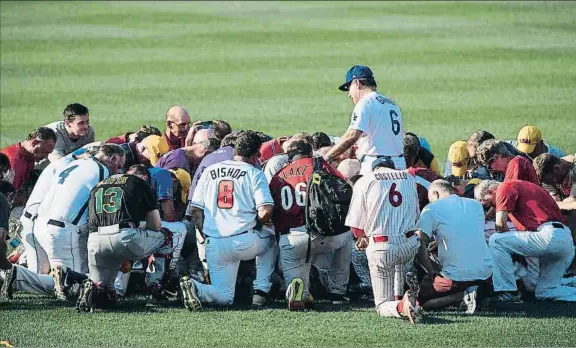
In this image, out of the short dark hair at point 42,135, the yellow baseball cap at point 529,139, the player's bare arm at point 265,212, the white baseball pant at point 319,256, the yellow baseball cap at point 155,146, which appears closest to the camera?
the player's bare arm at point 265,212

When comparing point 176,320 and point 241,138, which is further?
point 241,138

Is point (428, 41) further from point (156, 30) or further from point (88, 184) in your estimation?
point (88, 184)

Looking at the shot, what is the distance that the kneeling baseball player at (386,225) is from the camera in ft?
30.0

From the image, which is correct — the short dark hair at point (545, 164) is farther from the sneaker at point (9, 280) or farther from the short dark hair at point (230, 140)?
the sneaker at point (9, 280)

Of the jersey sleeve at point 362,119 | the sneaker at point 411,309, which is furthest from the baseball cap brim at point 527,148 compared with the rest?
the sneaker at point 411,309

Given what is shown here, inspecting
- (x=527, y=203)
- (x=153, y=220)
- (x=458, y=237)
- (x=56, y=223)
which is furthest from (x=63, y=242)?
(x=527, y=203)

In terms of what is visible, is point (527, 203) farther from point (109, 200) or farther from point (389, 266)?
point (109, 200)

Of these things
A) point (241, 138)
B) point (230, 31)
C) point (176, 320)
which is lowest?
point (176, 320)

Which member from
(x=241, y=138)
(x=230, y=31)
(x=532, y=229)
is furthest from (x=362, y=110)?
(x=230, y=31)

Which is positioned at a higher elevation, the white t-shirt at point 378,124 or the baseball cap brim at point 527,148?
the white t-shirt at point 378,124

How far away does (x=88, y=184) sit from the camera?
10008mm

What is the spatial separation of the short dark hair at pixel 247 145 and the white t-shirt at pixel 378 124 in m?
0.95

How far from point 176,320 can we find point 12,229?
143 inches

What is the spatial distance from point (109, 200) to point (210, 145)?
2028mm
